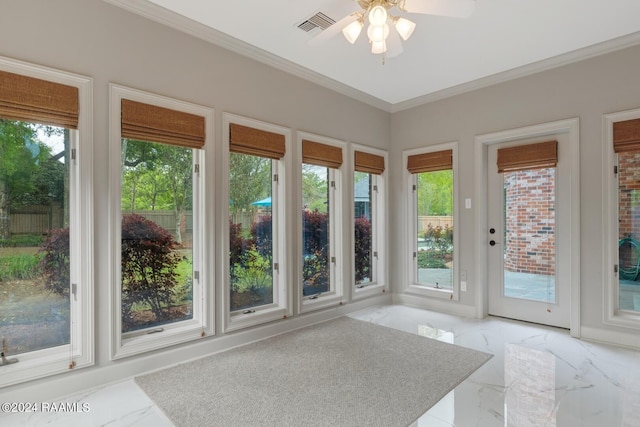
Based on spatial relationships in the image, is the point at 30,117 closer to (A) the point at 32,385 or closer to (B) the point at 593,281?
(A) the point at 32,385

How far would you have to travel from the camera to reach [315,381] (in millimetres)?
2514

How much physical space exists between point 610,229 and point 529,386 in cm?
189

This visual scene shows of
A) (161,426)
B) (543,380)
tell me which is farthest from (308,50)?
(543,380)

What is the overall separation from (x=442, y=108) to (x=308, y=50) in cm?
210

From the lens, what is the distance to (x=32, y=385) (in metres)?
2.20

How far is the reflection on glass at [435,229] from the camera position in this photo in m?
4.46

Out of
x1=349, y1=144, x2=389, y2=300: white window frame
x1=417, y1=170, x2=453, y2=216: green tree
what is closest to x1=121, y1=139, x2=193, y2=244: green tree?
x1=349, y1=144, x2=389, y2=300: white window frame

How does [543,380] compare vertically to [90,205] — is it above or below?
below

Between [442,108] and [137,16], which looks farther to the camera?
[442,108]

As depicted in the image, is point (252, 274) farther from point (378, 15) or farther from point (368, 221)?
point (378, 15)

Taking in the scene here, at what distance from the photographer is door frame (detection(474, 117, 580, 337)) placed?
11.2 ft

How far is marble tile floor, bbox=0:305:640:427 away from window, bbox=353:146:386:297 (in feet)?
5.05

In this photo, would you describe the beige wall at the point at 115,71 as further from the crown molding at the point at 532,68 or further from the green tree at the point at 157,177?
the crown molding at the point at 532,68

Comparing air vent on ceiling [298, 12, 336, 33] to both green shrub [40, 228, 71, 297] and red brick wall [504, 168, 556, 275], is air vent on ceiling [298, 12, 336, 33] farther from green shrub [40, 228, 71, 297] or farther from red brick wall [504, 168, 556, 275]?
red brick wall [504, 168, 556, 275]
